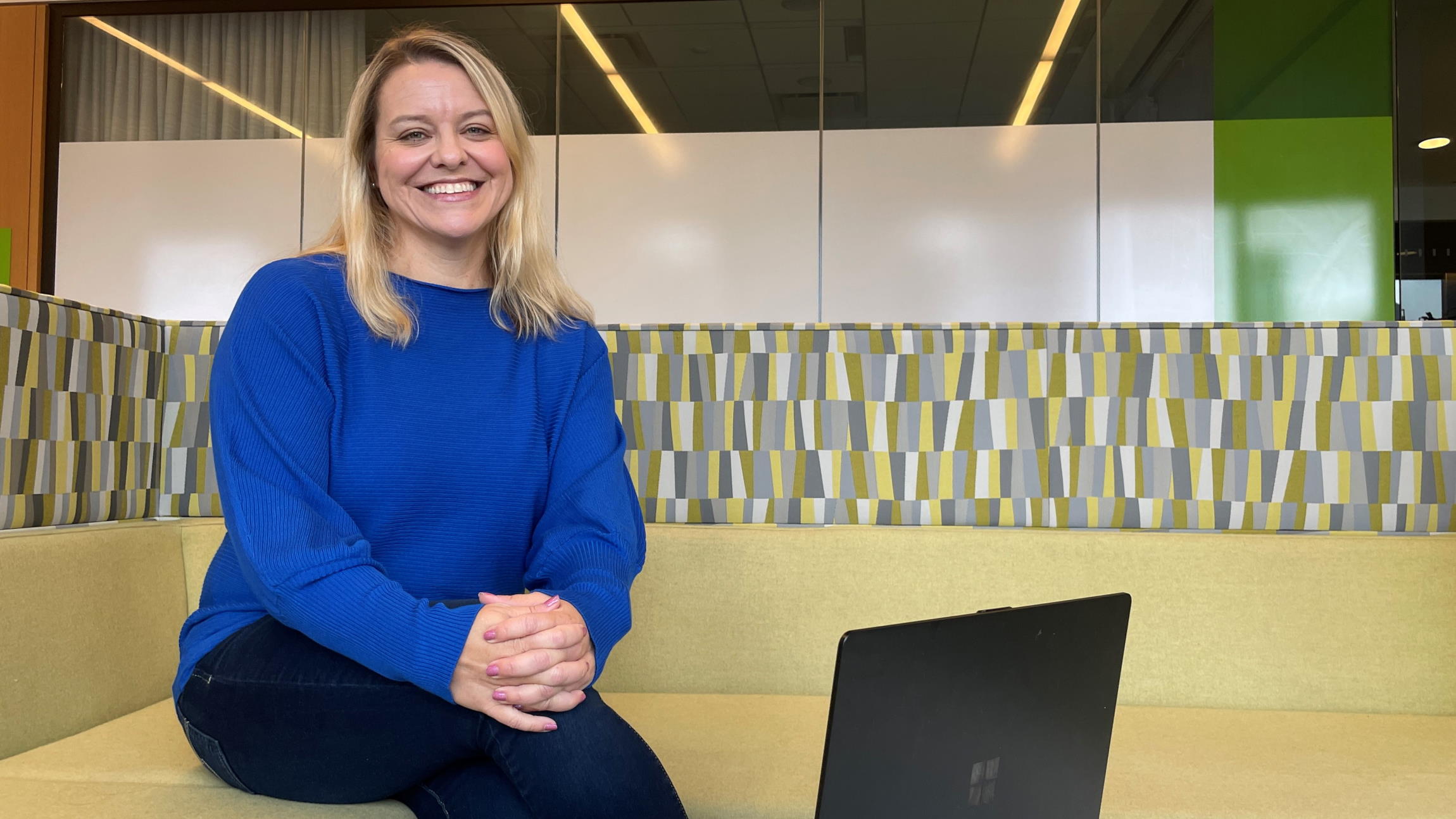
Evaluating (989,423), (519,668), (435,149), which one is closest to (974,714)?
(519,668)

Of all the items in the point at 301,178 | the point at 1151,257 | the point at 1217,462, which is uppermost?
the point at 301,178

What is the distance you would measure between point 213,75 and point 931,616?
11.2 feet

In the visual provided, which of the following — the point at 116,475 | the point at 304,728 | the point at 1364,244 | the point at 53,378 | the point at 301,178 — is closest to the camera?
the point at 304,728

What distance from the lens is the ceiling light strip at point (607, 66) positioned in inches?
145

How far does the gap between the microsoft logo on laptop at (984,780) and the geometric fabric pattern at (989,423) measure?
121cm

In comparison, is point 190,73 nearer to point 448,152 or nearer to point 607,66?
point 607,66

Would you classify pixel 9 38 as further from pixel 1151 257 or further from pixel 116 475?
pixel 1151 257

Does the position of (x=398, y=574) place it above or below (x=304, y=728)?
above

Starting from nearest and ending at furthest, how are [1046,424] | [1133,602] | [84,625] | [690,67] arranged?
[84,625] → [1133,602] → [1046,424] → [690,67]

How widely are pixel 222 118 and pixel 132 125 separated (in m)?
0.35

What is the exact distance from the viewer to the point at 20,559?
1.47m

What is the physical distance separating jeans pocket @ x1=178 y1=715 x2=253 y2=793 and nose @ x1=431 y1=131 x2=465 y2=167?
0.70 m

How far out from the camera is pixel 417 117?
1364mm

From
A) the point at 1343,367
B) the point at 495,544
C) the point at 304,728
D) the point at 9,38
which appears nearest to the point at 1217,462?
the point at 1343,367
